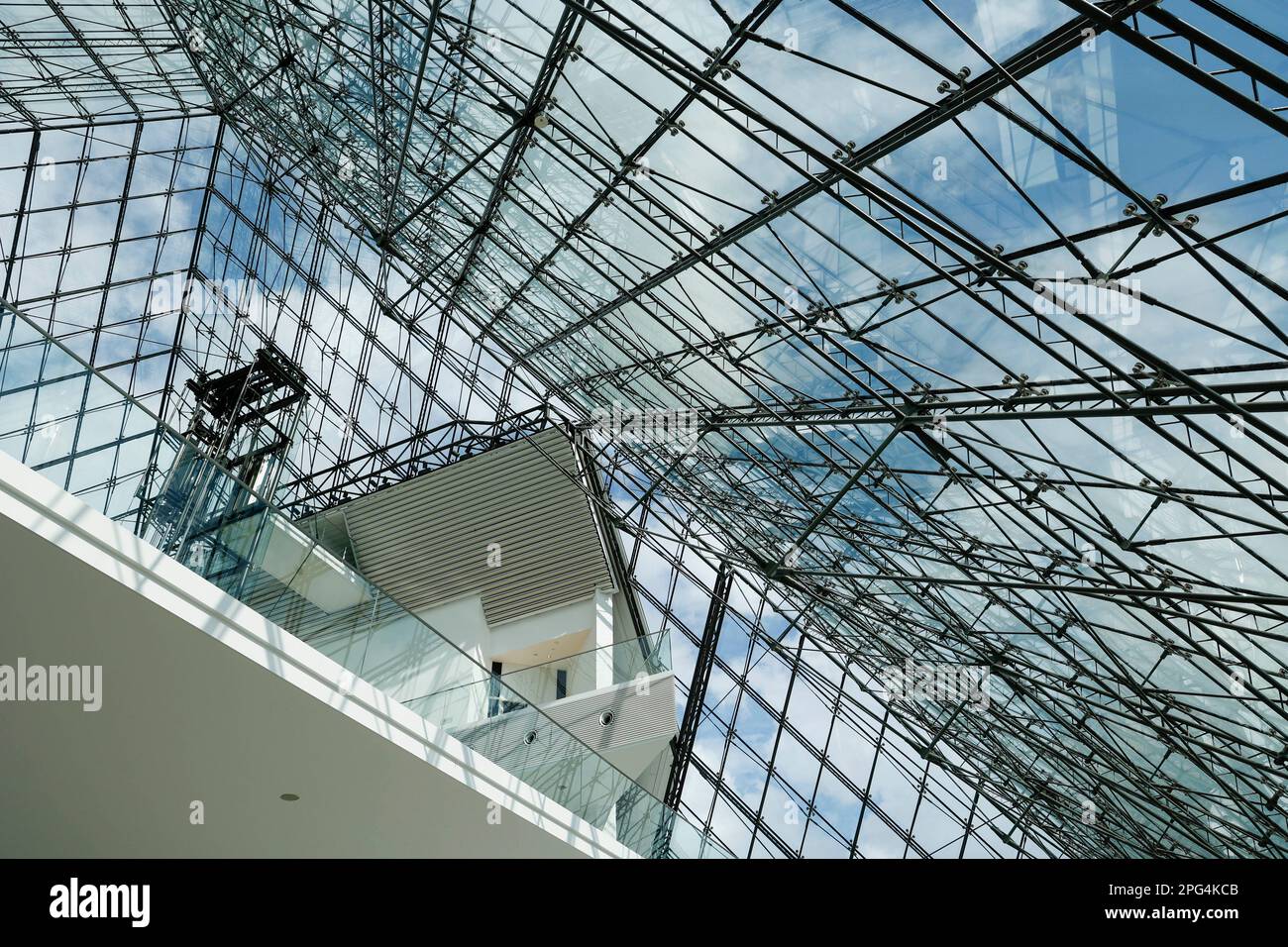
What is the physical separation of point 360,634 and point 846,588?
14.8m

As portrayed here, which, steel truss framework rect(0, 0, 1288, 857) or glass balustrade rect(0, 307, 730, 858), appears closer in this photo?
glass balustrade rect(0, 307, 730, 858)

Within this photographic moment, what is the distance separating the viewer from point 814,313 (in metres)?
15.1

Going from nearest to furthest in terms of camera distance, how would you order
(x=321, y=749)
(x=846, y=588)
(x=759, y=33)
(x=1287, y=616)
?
(x=321, y=749) → (x=759, y=33) → (x=1287, y=616) → (x=846, y=588)

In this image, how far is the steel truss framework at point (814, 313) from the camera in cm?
991

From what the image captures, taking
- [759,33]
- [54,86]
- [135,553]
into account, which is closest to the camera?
[135,553]

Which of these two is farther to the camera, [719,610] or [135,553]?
[719,610]

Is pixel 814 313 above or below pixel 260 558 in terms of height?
above

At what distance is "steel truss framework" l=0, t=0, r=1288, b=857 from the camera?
991 cm

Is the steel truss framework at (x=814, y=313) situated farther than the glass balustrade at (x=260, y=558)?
Yes

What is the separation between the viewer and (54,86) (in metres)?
25.0

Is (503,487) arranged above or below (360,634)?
above

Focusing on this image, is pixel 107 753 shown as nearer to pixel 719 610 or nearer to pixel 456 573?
pixel 456 573

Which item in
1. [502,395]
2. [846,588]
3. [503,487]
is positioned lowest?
[846,588]

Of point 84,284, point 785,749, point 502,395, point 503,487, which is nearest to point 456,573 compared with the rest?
point 503,487
